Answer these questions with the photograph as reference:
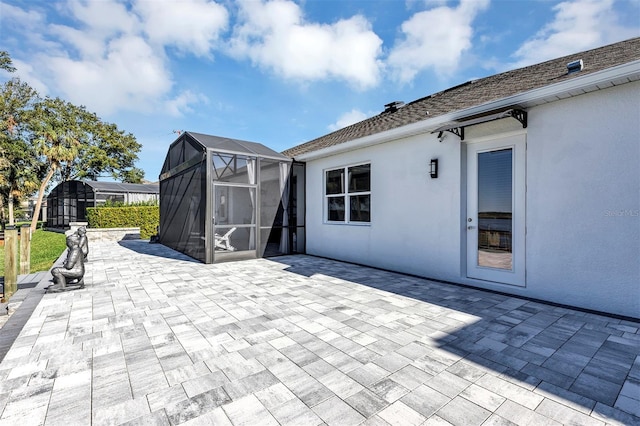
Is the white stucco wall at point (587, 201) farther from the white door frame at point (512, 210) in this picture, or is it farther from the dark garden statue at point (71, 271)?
the dark garden statue at point (71, 271)

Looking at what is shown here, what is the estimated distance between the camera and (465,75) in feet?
28.7

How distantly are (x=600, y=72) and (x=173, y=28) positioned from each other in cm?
959

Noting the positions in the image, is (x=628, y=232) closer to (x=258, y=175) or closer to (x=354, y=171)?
(x=354, y=171)

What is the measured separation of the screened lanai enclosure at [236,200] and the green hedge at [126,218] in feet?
23.7

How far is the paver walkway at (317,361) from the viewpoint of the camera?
1.82 meters

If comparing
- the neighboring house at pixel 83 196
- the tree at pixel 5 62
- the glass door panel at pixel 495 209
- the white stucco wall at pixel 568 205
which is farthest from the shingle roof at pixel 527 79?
the tree at pixel 5 62

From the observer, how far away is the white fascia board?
3.29 m

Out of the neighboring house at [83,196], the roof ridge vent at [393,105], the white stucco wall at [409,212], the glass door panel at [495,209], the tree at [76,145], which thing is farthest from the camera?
the tree at [76,145]

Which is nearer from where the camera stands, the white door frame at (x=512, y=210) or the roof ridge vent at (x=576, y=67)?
the roof ridge vent at (x=576, y=67)

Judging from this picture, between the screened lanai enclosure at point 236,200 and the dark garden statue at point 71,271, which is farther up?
the screened lanai enclosure at point 236,200

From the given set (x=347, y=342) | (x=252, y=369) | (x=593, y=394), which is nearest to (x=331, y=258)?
(x=347, y=342)

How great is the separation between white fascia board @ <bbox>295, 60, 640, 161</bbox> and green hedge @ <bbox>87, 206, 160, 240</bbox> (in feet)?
41.5

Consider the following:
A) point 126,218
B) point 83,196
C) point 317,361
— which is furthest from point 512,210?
point 83,196

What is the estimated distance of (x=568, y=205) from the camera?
3.85 m
